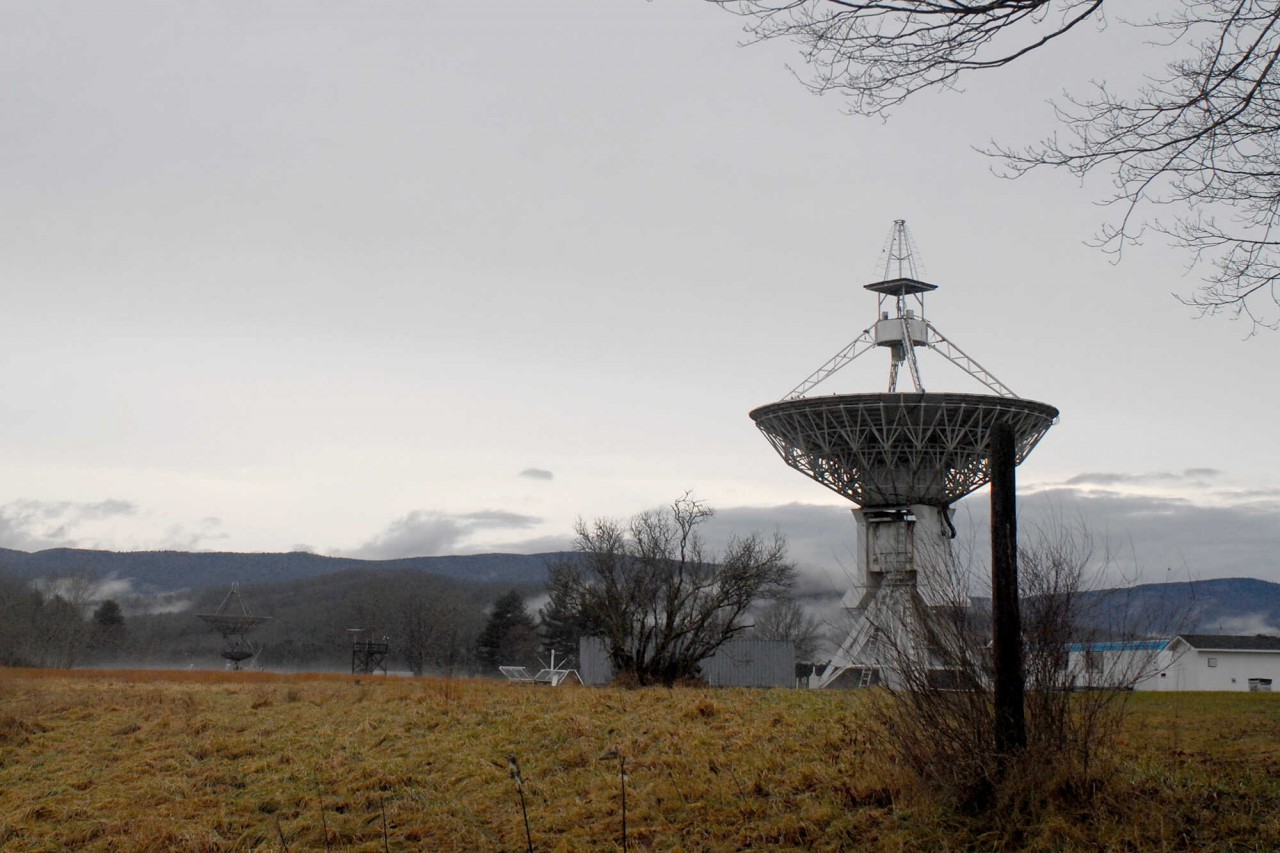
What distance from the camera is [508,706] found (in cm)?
1554

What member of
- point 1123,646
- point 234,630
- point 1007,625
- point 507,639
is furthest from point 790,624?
point 1007,625

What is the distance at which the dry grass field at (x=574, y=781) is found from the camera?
7.69 metres

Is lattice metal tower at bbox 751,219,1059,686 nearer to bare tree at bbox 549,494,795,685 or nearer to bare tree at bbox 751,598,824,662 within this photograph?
bare tree at bbox 549,494,795,685

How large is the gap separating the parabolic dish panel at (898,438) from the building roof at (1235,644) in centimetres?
2046

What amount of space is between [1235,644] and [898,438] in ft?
86.2

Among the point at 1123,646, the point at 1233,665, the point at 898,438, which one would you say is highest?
the point at 898,438

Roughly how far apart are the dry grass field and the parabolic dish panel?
17719 mm

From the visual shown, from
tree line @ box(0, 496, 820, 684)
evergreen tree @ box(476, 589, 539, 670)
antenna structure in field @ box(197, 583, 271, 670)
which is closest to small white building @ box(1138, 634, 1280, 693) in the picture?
tree line @ box(0, 496, 820, 684)

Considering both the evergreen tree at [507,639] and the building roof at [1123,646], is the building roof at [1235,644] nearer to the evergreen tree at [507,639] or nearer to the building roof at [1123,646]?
the evergreen tree at [507,639]

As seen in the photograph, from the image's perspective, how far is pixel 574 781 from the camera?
35.0 feet

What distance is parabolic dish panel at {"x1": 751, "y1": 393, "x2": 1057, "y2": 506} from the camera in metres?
33.4

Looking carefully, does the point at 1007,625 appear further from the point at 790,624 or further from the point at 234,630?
the point at 790,624

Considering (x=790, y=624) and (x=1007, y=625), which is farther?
(x=790, y=624)

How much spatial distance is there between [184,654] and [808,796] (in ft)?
294
